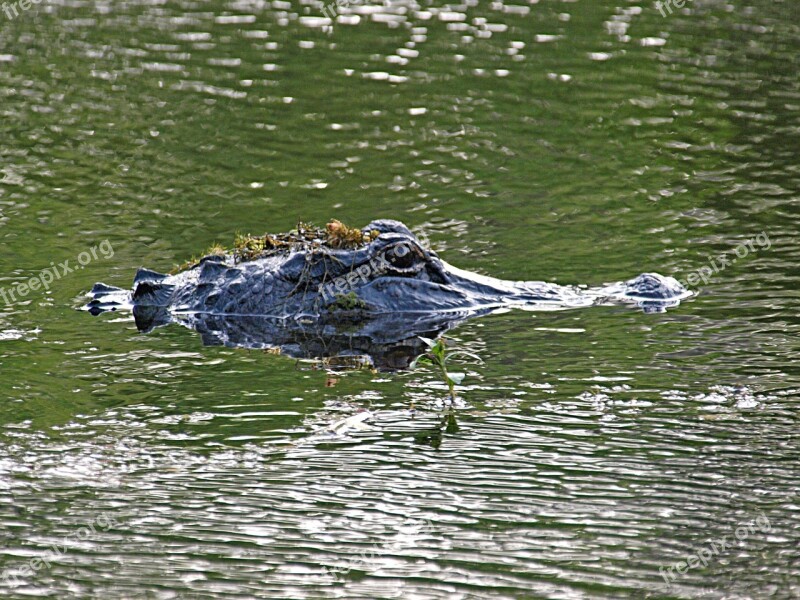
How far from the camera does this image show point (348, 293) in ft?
33.4

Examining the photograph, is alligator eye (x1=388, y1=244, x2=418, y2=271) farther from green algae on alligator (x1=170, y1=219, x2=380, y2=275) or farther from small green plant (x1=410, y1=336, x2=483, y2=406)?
small green plant (x1=410, y1=336, x2=483, y2=406)

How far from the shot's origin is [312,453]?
23.4 feet

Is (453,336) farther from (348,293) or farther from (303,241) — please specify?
(303,241)

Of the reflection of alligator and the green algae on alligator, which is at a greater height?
the green algae on alligator

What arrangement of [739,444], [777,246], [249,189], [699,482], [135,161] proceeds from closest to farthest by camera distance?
[699,482], [739,444], [777,246], [249,189], [135,161]

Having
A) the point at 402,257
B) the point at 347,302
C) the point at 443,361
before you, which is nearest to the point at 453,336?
the point at 402,257

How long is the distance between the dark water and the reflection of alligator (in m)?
0.34

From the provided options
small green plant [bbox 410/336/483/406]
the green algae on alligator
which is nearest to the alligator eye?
the green algae on alligator

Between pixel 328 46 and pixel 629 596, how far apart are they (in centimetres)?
1712

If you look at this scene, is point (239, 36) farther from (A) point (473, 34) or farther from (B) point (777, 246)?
(B) point (777, 246)

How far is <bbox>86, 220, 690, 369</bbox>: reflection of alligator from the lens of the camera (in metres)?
10.0

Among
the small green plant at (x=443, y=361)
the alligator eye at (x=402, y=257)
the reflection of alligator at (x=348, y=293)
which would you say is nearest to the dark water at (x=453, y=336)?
the small green plant at (x=443, y=361)

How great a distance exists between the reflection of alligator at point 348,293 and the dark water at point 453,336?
1.12 ft

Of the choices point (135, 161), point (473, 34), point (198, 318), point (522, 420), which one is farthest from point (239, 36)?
point (522, 420)
